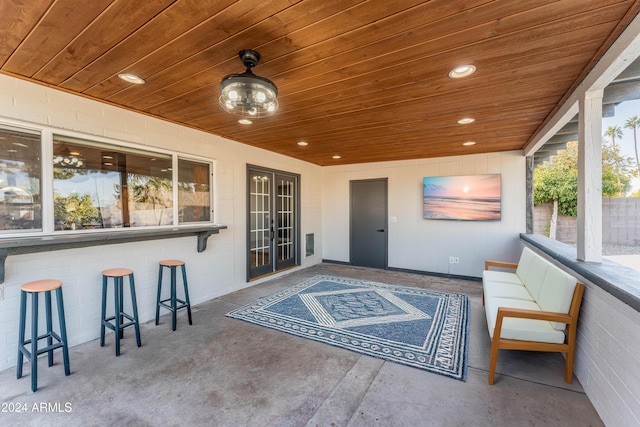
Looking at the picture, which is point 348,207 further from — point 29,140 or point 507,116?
point 29,140

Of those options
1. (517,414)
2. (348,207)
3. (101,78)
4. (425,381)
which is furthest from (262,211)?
(517,414)

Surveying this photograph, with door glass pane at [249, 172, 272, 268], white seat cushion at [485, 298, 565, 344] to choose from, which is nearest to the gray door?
door glass pane at [249, 172, 272, 268]

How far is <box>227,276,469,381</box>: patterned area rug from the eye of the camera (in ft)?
8.65

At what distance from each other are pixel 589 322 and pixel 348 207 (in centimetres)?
487

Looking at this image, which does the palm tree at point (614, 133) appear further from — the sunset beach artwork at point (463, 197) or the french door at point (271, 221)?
the french door at point (271, 221)

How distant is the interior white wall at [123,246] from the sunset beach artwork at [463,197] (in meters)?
3.30

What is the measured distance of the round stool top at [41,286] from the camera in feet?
7.12

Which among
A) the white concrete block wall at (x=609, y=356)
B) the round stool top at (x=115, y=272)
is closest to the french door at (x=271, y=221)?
the round stool top at (x=115, y=272)

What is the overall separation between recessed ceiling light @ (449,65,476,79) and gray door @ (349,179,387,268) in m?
3.92

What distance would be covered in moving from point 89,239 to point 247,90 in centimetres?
213

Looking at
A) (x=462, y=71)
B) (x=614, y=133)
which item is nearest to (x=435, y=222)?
(x=462, y=71)

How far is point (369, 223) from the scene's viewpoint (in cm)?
640

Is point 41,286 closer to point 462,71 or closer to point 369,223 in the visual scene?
point 462,71

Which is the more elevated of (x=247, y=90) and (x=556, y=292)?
(x=247, y=90)
